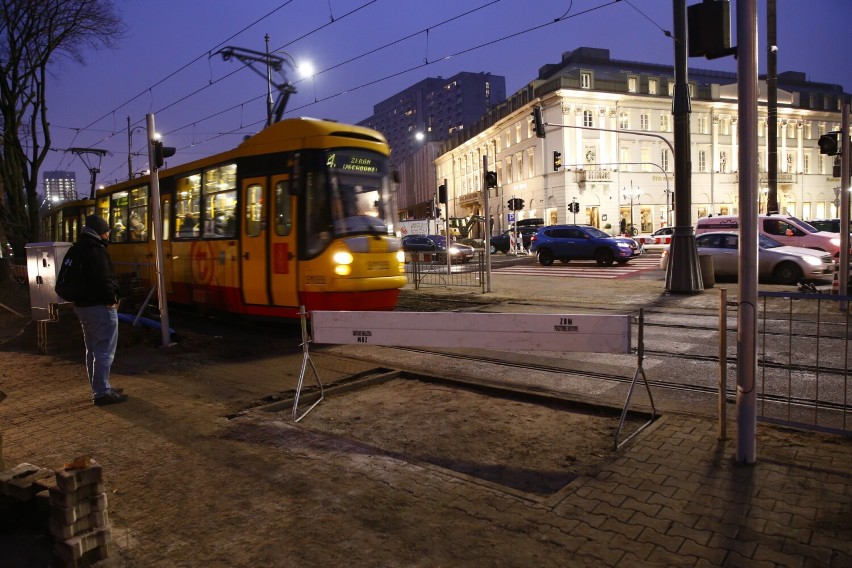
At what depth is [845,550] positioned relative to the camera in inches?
121

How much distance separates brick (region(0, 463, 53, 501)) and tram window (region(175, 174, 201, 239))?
8650 millimetres

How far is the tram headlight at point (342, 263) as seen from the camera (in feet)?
30.6

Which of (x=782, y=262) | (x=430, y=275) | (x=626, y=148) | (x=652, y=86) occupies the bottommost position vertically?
(x=430, y=275)

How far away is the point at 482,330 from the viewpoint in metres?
5.38

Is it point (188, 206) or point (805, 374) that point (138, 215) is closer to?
point (188, 206)

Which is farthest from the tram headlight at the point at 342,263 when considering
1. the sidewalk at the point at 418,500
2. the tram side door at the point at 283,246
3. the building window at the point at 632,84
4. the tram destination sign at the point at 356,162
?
the building window at the point at 632,84

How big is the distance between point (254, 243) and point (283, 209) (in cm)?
93

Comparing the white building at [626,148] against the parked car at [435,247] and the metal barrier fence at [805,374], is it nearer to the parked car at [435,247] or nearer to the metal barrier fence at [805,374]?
the parked car at [435,247]

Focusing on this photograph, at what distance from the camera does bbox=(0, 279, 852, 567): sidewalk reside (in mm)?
3195

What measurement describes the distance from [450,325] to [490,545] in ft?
8.21

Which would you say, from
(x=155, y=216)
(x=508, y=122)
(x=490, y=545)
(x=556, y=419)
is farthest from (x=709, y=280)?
(x=508, y=122)

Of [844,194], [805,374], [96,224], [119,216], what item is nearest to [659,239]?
[844,194]

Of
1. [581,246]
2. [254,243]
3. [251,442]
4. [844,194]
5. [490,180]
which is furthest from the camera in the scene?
[581,246]

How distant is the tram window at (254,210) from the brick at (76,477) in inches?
287
